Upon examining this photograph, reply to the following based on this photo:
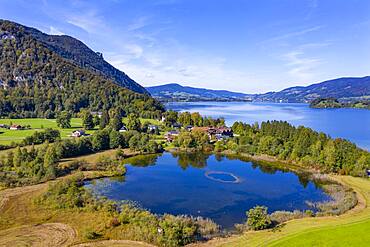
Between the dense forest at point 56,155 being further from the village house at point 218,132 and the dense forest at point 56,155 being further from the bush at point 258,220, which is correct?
the bush at point 258,220

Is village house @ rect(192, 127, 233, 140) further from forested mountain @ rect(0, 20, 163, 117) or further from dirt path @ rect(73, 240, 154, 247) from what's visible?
dirt path @ rect(73, 240, 154, 247)

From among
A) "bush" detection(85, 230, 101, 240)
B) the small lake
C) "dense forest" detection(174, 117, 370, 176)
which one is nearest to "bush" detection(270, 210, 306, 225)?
the small lake

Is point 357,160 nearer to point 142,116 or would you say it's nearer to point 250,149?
point 250,149

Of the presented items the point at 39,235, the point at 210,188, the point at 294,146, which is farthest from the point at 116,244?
the point at 294,146

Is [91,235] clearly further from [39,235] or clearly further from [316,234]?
[316,234]

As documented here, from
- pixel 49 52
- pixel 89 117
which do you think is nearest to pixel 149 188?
pixel 89 117
